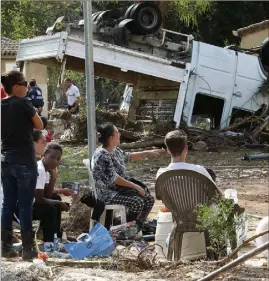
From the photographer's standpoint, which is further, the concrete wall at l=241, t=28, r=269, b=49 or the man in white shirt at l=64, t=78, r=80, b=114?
the concrete wall at l=241, t=28, r=269, b=49

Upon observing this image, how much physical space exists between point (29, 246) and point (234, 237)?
67.7 inches

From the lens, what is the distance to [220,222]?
17.7 feet

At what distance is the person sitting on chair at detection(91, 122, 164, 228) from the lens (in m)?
7.21

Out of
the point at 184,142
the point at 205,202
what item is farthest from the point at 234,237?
the point at 184,142

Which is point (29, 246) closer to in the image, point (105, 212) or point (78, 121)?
point (105, 212)

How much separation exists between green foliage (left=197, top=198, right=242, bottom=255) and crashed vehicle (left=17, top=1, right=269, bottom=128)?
11.7 metres

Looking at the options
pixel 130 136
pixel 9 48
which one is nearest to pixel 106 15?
pixel 130 136

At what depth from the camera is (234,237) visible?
17.7 ft

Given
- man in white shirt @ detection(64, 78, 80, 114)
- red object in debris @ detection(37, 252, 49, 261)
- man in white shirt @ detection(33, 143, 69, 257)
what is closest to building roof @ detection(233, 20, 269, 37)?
man in white shirt @ detection(64, 78, 80, 114)

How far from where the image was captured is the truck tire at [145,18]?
1775 centimetres

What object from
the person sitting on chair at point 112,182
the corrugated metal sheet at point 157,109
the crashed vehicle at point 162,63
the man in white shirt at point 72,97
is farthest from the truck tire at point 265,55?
the person sitting on chair at point 112,182

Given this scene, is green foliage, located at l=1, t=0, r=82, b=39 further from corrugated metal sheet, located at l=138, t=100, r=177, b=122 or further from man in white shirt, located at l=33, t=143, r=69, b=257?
man in white shirt, located at l=33, t=143, r=69, b=257

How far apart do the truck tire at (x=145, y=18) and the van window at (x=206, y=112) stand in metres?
1.92

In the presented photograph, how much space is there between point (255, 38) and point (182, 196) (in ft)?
76.6
